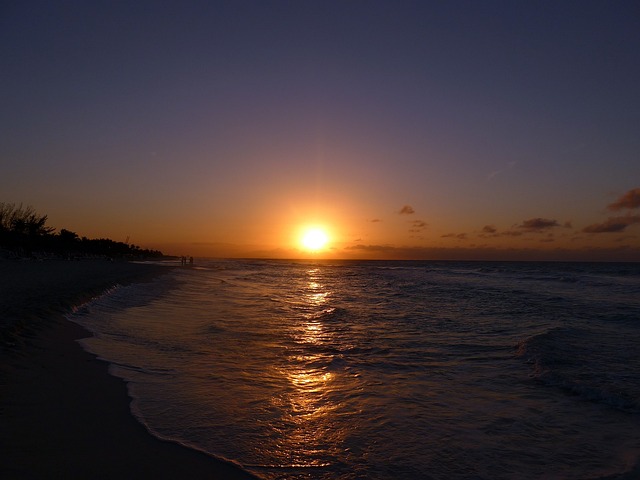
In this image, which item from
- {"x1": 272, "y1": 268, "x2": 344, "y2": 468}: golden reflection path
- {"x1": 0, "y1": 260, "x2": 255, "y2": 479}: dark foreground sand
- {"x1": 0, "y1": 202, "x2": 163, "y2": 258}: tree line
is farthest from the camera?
{"x1": 0, "y1": 202, "x2": 163, "y2": 258}: tree line

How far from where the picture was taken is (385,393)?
319 inches

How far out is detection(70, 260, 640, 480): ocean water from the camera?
539cm

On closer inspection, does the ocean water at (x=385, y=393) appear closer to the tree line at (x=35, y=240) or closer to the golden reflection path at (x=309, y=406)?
the golden reflection path at (x=309, y=406)

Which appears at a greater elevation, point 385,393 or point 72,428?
point 72,428

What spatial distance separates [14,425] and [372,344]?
375 inches

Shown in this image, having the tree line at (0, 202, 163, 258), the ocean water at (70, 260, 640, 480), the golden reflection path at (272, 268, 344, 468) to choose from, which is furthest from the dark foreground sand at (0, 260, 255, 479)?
the tree line at (0, 202, 163, 258)

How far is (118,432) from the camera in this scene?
5.52 m

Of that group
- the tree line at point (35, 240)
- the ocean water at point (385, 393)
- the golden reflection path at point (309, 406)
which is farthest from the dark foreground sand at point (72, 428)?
the tree line at point (35, 240)

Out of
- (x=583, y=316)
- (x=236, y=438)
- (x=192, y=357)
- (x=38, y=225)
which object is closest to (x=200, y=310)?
(x=192, y=357)

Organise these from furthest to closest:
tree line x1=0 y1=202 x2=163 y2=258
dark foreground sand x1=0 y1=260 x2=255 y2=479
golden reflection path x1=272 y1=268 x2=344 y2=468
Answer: tree line x1=0 y1=202 x2=163 y2=258, golden reflection path x1=272 y1=268 x2=344 y2=468, dark foreground sand x1=0 y1=260 x2=255 y2=479

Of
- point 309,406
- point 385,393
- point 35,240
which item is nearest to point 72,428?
point 309,406

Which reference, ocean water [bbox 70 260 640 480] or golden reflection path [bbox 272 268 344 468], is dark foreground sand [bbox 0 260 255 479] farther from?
golden reflection path [bbox 272 268 344 468]

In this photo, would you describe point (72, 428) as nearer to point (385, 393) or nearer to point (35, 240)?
point (385, 393)

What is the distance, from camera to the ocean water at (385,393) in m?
5.39
